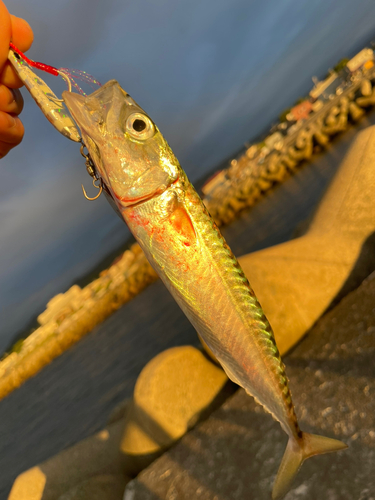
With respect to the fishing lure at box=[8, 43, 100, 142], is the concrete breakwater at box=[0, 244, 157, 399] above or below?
below

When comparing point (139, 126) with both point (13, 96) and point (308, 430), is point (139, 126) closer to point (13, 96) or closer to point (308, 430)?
point (13, 96)

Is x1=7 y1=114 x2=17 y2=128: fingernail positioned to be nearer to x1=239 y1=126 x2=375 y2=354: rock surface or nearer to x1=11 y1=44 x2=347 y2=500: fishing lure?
x1=11 y1=44 x2=347 y2=500: fishing lure

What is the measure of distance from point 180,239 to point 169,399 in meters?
3.22

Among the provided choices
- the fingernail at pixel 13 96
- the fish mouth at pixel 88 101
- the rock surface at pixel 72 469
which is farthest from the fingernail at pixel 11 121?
the rock surface at pixel 72 469

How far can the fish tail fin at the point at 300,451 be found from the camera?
1917mm

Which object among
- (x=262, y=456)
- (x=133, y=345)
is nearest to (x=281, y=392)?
(x=262, y=456)

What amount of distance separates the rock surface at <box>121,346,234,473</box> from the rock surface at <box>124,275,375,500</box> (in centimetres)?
39

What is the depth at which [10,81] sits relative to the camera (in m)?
1.92

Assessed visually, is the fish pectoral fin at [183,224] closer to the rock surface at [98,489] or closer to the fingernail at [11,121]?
the fingernail at [11,121]

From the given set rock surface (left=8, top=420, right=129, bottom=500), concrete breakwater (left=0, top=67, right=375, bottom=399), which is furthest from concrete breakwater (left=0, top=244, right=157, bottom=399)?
rock surface (left=8, top=420, right=129, bottom=500)

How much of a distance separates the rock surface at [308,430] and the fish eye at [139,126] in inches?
112

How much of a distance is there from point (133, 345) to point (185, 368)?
34.4 ft

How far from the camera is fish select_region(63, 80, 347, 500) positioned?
169 cm

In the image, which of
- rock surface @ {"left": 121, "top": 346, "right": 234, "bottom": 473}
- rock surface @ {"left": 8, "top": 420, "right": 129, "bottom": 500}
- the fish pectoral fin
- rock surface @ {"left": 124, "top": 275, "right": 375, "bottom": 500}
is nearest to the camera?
the fish pectoral fin
